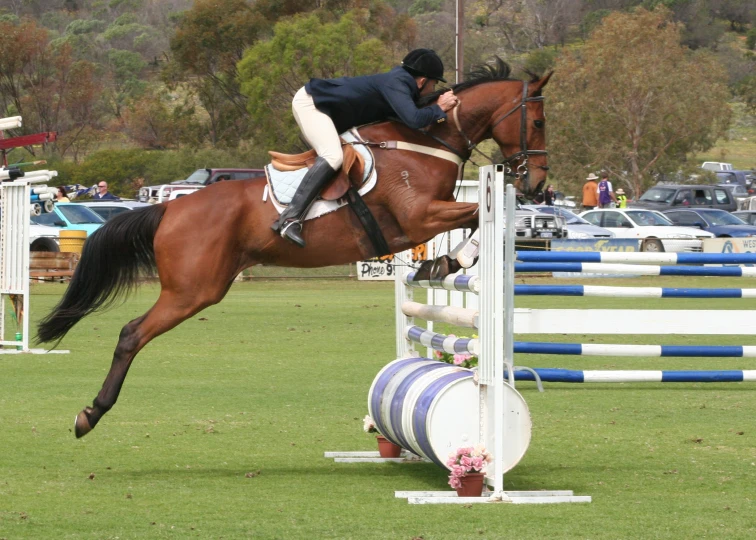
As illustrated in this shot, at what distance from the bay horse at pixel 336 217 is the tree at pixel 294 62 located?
1630 inches

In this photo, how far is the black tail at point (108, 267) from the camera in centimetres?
701

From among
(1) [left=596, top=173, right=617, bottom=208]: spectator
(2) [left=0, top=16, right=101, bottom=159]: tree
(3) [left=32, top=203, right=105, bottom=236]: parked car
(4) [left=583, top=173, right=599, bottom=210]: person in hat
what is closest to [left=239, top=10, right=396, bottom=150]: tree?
(2) [left=0, top=16, right=101, bottom=159]: tree

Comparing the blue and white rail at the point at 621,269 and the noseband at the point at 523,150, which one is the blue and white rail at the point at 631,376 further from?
the noseband at the point at 523,150

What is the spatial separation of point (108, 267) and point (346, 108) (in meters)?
1.78

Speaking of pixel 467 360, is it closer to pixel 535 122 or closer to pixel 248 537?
pixel 535 122

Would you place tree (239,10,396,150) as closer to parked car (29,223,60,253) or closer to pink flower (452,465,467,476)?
parked car (29,223,60,253)

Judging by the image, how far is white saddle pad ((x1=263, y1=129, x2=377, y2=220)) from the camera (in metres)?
6.59

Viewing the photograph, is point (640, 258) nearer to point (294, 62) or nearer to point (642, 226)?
point (642, 226)

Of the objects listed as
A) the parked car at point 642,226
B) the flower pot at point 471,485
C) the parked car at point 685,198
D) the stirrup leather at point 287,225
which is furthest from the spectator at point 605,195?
the flower pot at point 471,485

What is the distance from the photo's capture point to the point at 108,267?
716 centimetres

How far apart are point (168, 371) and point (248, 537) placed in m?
6.65

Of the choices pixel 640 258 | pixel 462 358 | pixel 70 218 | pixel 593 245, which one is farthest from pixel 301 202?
pixel 70 218

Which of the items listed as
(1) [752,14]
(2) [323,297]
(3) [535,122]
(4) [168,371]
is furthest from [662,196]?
(1) [752,14]

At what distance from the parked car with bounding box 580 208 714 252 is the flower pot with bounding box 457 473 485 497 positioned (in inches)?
908
